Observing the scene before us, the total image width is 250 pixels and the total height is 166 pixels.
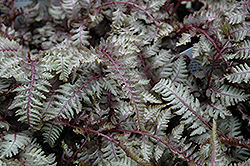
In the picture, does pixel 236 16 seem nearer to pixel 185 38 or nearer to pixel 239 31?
pixel 239 31

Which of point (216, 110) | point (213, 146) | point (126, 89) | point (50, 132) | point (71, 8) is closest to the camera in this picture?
point (213, 146)

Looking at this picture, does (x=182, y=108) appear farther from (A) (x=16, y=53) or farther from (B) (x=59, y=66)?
(A) (x=16, y=53)

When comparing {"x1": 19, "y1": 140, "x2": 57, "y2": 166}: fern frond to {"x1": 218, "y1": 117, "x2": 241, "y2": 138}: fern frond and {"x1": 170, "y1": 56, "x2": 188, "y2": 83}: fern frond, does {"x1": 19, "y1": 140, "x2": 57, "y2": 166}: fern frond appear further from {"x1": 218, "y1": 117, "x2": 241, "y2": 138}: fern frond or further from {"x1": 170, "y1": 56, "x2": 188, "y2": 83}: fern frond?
{"x1": 218, "y1": 117, "x2": 241, "y2": 138}: fern frond

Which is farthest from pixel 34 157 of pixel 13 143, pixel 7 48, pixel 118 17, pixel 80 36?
pixel 118 17

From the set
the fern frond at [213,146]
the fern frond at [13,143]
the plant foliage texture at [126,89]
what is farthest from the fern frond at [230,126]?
the fern frond at [13,143]

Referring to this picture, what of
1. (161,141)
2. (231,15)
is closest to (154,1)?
(231,15)

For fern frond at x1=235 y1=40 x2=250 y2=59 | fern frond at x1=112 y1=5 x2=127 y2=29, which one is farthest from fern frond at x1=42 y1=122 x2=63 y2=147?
fern frond at x1=235 y1=40 x2=250 y2=59

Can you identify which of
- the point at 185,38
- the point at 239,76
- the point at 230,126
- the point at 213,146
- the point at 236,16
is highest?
the point at 236,16
